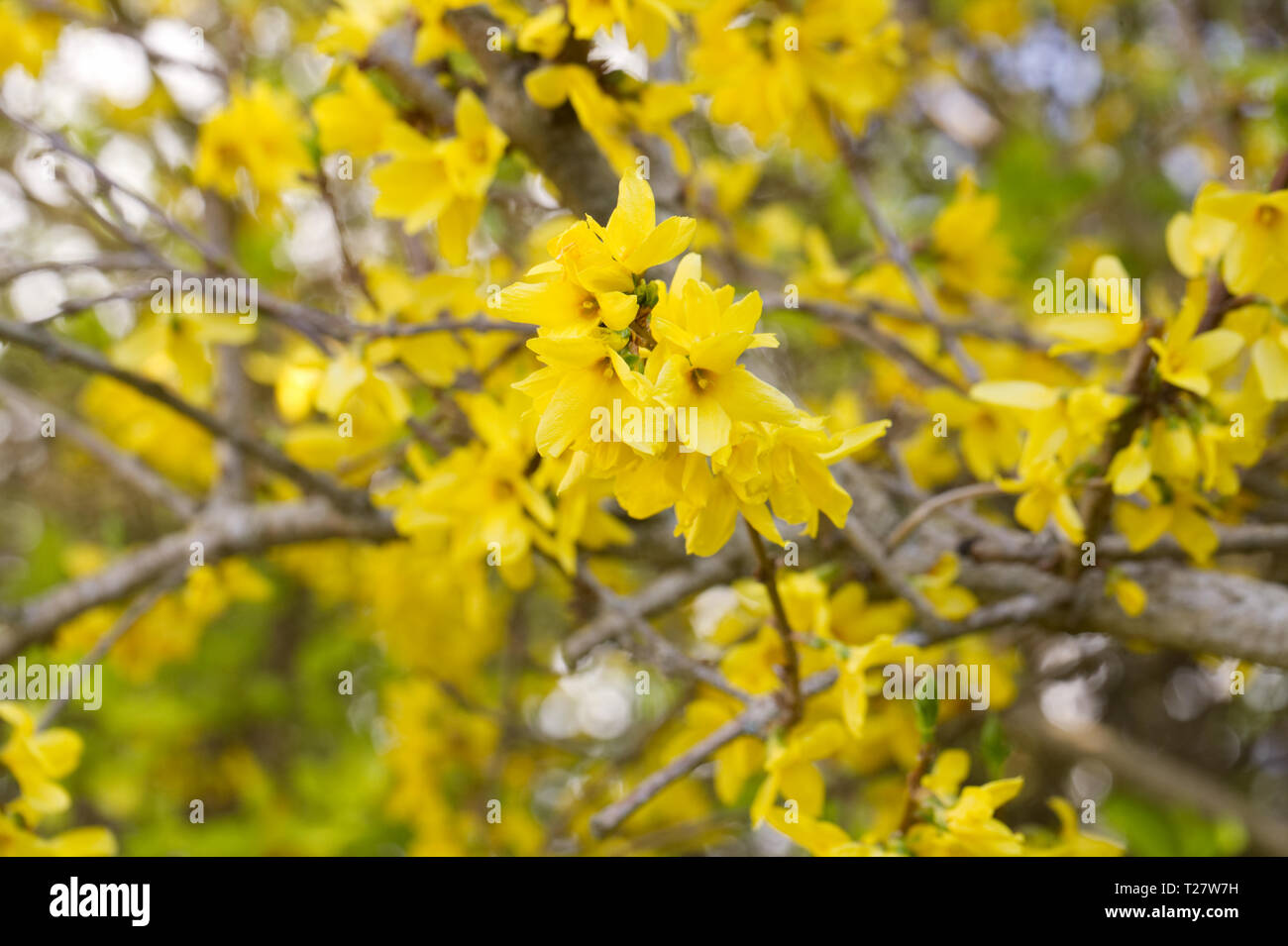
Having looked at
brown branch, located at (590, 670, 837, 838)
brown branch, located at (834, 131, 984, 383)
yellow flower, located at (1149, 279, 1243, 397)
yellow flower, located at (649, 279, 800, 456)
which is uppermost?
brown branch, located at (834, 131, 984, 383)

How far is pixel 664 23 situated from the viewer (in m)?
1.21

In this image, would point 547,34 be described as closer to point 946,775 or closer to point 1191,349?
point 1191,349

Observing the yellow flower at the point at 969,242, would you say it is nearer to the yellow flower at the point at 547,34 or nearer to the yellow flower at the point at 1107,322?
the yellow flower at the point at 1107,322

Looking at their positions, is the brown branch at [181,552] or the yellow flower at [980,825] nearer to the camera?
the yellow flower at [980,825]

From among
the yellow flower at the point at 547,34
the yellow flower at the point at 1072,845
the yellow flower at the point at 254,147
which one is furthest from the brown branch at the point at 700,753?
the yellow flower at the point at 254,147

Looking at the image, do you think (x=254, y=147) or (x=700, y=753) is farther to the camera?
(x=254, y=147)

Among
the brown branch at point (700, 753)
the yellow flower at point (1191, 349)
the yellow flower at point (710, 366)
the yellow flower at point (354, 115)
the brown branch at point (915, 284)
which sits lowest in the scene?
the brown branch at point (700, 753)

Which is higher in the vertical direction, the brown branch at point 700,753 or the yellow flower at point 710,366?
the yellow flower at point 710,366


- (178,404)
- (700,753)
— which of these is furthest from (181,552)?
(700,753)

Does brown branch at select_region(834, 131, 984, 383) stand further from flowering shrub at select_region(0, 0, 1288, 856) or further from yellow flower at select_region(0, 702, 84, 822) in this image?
yellow flower at select_region(0, 702, 84, 822)

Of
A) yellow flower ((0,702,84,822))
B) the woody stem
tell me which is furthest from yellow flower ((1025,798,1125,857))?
→ yellow flower ((0,702,84,822))

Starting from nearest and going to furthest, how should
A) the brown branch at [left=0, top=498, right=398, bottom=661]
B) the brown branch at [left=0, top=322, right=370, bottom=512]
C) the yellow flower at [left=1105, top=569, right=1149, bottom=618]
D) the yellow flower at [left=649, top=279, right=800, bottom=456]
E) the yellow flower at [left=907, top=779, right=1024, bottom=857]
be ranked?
the yellow flower at [left=649, top=279, right=800, bottom=456]
the yellow flower at [left=907, top=779, right=1024, bottom=857]
the yellow flower at [left=1105, top=569, right=1149, bottom=618]
the brown branch at [left=0, top=322, right=370, bottom=512]
the brown branch at [left=0, top=498, right=398, bottom=661]
